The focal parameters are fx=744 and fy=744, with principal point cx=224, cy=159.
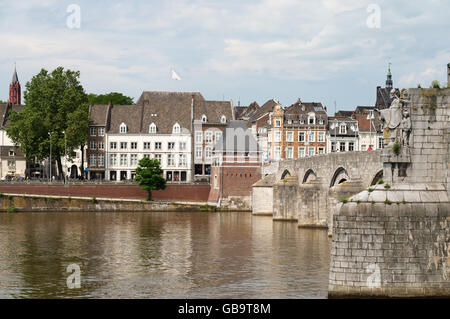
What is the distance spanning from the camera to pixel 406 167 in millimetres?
29547

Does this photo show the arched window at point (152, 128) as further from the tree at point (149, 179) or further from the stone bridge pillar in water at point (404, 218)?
the stone bridge pillar in water at point (404, 218)

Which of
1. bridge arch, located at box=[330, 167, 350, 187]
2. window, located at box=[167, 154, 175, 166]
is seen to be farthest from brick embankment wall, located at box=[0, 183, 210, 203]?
bridge arch, located at box=[330, 167, 350, 187]

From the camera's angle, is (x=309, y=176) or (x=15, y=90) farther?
(x=15, y=90)

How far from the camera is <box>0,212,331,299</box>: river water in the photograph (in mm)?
33969

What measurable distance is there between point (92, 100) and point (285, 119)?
41317 mm

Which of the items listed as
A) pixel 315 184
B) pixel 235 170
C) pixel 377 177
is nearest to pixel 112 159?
pixel 235 170

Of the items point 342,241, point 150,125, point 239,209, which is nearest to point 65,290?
point 342,241

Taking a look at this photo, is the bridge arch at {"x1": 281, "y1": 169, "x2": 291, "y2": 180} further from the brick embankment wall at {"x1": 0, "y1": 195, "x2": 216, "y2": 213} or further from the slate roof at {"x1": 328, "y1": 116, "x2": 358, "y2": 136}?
the slate roof at {"x1": 328, "y1": 116, "x2": 358, "y2": 136}

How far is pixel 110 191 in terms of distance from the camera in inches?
3654

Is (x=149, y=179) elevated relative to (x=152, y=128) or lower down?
lower down

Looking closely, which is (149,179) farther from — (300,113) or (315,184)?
(315,184)

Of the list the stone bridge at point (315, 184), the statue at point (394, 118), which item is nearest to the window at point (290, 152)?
the stone bridge at point (315, 184)

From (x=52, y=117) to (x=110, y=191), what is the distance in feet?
44.1

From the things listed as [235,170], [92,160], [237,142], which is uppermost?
[237,142]
